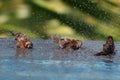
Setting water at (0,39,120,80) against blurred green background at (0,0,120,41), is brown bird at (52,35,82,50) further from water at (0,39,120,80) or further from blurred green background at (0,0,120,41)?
blurred green background at (0,0,120,41)

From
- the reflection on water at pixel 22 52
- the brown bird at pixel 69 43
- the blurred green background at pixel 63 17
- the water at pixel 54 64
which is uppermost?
the blurred green background at pixel 63 17

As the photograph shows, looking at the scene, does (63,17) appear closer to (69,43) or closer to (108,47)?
(69,43)

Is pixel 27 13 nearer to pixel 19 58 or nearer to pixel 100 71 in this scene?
pixel 19 58

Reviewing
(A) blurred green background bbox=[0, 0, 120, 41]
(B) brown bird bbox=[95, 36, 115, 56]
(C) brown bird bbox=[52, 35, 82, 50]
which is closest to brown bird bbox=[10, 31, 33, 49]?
(C) brown bird bbox=[52, 35, 82, 50]

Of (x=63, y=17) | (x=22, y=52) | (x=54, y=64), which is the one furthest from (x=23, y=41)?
(x=63, y=17)

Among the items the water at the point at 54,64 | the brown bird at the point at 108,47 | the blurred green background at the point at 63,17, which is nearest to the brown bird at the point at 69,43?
the water at the point at 54,64

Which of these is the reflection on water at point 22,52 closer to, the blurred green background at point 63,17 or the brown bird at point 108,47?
the brown bird at point 108,47
